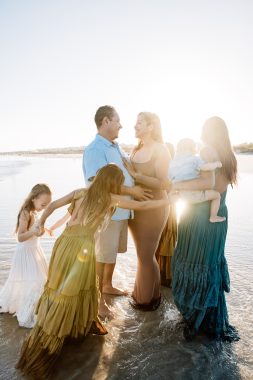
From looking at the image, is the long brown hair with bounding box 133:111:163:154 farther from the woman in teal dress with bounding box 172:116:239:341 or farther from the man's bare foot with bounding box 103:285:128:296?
the man's bare foot with bounding box 103:285:128:296

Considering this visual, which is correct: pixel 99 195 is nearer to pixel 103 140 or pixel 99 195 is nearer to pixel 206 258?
pixel 103 140

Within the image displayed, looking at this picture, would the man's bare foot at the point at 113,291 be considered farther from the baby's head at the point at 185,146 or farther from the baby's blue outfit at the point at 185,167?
the baby's head at the point at 185,146

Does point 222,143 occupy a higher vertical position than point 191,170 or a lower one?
higher

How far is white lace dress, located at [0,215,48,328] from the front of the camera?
3.92 m

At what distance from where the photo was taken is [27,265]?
400 centimetres

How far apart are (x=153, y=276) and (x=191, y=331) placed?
80cm

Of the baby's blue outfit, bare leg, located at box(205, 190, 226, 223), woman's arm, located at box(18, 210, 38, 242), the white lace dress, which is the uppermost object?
the baby's blue outfit

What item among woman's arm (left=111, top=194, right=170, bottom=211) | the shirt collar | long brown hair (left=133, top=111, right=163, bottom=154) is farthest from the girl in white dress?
long brown hair (left=133, top=111, right=163, bottom=154)

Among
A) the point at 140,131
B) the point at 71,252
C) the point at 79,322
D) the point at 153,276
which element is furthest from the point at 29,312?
the point at 140,131

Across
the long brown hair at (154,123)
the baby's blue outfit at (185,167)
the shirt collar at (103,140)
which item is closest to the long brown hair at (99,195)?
the baby's blue outfit at (185,167)

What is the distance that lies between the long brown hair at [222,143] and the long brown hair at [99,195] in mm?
998

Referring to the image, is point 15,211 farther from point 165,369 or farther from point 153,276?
point 165,369

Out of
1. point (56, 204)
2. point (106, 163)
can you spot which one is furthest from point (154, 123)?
point (56, 204)

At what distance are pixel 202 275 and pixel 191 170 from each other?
40.8 inches
